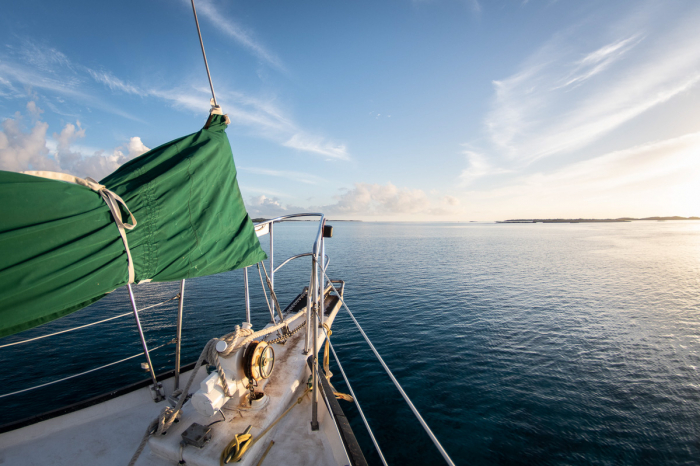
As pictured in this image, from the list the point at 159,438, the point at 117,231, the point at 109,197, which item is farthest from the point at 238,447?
the point at 109,197

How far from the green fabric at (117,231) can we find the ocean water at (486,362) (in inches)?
296

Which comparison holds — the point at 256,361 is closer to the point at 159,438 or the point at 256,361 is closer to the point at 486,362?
the point at 159,438

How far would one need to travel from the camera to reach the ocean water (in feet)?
27.4

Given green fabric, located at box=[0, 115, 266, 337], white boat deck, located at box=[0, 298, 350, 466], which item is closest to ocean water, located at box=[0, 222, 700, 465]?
white boat deck, located at box=[0, 298, 350, 466]

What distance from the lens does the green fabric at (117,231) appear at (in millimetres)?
2234

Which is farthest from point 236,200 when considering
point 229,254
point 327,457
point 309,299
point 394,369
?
point 394,369

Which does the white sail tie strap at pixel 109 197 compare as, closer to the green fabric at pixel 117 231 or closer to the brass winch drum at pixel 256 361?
the green fabric at pixel 117 231

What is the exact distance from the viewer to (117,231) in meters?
2.90

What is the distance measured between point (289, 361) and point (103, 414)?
3480 millimetres

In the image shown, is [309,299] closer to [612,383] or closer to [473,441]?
[473,441]

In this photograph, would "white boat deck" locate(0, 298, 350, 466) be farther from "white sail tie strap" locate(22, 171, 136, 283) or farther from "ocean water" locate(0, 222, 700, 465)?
"ocean water" locate(0, 222, 700, 465)

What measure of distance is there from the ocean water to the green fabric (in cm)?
753

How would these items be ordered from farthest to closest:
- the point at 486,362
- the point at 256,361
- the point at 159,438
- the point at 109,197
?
the point at 486,362, the point at 256,361, the point at 159,438, the point at 109,197

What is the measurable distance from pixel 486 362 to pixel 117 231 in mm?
14366
